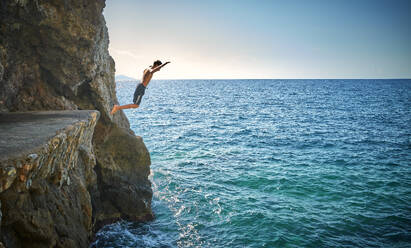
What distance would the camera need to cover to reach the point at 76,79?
962 cm

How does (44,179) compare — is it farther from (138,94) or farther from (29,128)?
(138,94)

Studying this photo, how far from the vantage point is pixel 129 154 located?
12.0 m

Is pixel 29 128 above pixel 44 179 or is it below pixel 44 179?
above

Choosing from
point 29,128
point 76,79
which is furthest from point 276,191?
point 29,128

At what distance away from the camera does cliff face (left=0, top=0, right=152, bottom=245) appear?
26.5 feet

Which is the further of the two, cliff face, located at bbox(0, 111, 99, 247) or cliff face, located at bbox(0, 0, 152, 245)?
cliff face, located at bbox(0, 0, 152, 245)

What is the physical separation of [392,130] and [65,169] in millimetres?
32827

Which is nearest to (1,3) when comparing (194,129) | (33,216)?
(33,216)

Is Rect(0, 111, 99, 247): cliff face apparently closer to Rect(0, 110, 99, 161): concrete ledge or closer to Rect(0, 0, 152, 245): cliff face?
Rect(0, 110, 99, 161): concrete ledge

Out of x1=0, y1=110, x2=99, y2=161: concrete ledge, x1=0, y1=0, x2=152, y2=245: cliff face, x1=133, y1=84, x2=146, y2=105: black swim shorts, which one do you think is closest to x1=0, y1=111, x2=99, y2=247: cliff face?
x1=0, y1=110, x2=99, y2=161: concrete ledge

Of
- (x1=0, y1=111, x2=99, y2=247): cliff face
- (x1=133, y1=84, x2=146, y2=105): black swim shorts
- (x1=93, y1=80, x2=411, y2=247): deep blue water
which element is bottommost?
(x1=93, y1=80, x2=411, y2=247): deep blue water

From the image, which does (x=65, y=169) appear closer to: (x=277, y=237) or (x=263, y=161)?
(x=277, y=237)

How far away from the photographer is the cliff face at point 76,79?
806cm

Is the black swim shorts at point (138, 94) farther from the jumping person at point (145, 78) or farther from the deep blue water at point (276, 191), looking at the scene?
the deep blue water at point (276, 191)
